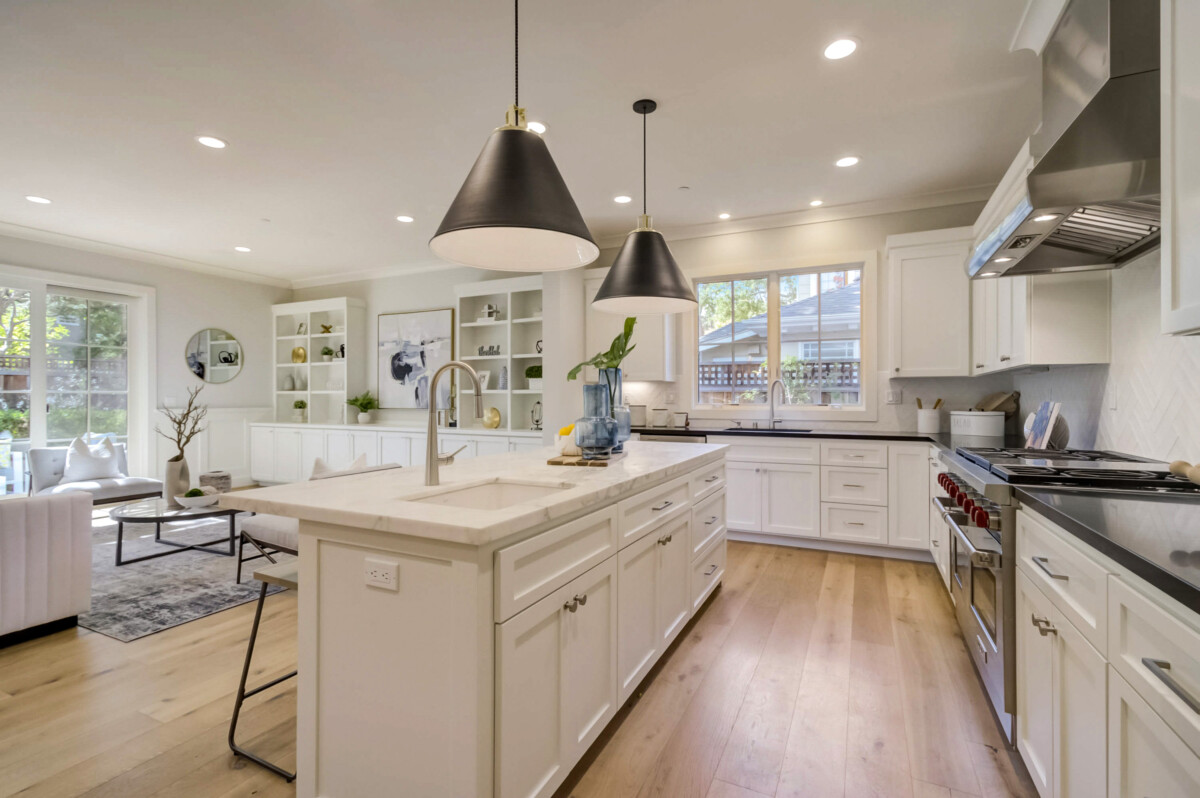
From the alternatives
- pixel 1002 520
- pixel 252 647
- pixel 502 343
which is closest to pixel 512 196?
pixel 252 647

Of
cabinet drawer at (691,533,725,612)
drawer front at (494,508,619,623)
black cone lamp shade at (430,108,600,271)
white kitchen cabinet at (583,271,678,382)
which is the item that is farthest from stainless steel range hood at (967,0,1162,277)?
white kitchen cabinet at (583,271,678,382)

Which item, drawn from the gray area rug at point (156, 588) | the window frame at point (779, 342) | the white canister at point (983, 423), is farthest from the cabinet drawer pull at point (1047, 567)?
the gray area rug at point (156, 588)

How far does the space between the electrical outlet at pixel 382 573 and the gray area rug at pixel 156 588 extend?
7.51ft

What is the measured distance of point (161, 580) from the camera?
139 inches

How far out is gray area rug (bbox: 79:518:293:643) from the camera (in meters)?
2.93

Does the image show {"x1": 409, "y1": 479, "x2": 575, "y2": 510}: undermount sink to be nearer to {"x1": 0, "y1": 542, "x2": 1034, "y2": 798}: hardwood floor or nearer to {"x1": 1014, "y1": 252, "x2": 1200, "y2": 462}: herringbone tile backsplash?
{"x1": 0, "y1": 542, "x2": 1034, "y2": 798}: hardwood floor

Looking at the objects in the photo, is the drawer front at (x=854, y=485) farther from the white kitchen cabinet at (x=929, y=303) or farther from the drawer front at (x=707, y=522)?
the drawer front at (x=707, y=522)

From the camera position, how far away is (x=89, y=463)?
493cm

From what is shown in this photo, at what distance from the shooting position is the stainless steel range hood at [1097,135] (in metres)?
1.53

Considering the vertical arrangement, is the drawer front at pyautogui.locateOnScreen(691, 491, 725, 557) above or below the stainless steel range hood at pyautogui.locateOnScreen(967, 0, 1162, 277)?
below

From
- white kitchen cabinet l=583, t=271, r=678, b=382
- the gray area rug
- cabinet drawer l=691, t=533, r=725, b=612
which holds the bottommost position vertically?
the gray area rug

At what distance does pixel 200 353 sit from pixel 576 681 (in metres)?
6.92

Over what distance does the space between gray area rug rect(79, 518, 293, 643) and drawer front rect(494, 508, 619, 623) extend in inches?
99.8

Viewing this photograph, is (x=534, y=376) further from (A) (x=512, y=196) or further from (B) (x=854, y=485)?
(A) (x=512, y=196)
